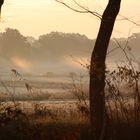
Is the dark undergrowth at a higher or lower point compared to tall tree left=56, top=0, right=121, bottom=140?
lower

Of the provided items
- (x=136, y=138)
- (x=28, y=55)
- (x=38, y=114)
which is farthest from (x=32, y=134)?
(x=28, y=55)

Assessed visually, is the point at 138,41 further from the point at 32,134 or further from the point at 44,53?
the point at 32,134

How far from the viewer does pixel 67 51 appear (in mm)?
72500

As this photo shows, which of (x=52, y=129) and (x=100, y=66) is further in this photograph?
(x=52, y=129)

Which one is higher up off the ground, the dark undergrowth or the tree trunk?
the tree trunk

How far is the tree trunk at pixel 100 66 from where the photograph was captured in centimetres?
1089

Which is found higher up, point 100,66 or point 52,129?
point 100,66

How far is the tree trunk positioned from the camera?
10.9 m

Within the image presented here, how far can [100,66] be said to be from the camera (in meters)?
10.9

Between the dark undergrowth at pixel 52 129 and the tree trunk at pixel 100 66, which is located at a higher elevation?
the tree trunk at pixel 100 66

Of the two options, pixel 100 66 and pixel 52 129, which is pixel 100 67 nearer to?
pixel 100 66

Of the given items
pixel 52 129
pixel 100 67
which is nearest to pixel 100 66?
pixel 100 67

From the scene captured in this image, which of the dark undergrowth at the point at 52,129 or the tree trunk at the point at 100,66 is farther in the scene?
the tree trunk at the point at 100,66

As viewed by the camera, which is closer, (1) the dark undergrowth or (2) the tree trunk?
(1) the dark undergrowth
